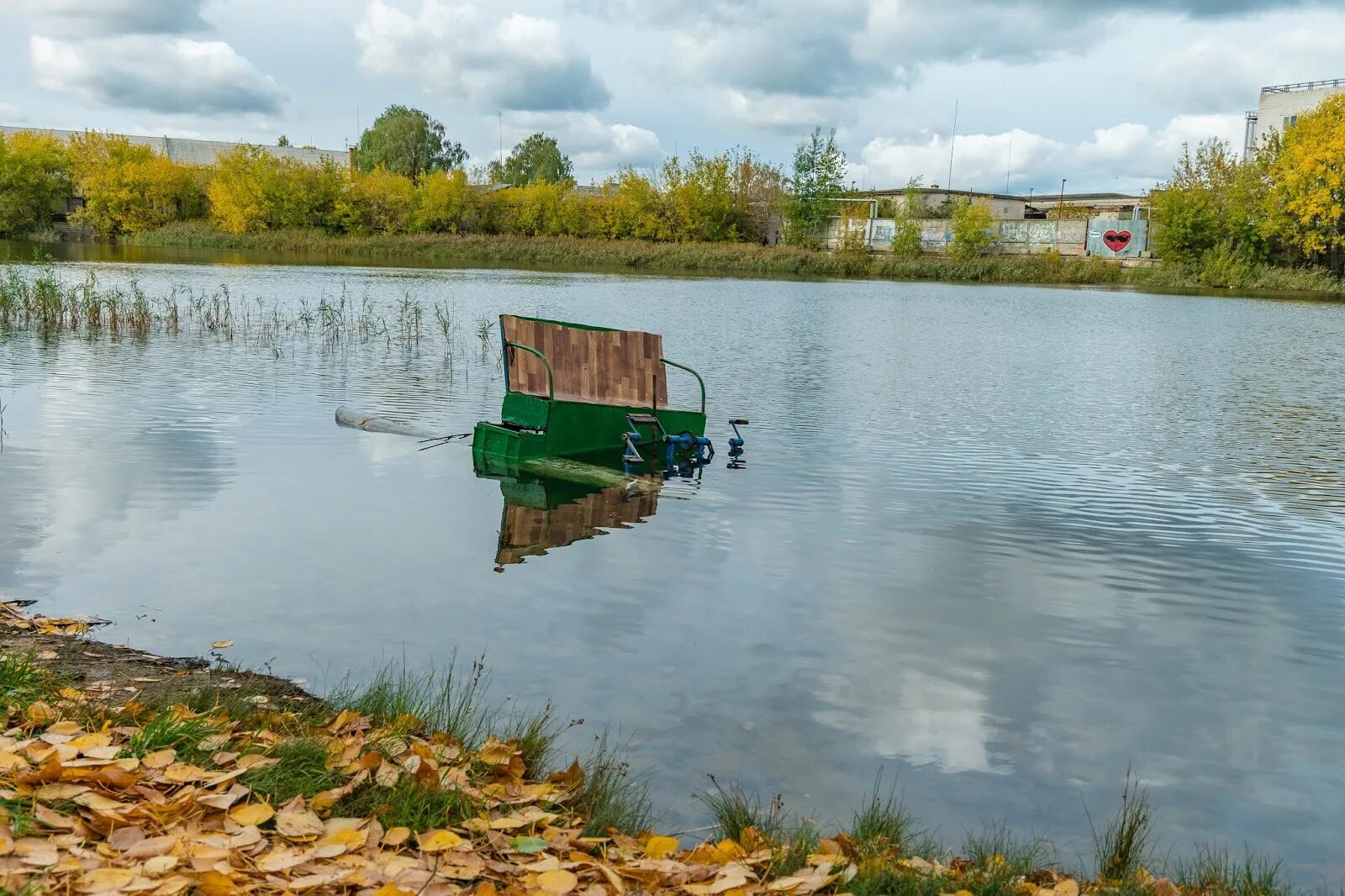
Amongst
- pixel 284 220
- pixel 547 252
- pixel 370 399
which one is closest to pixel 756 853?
pixel 370 399

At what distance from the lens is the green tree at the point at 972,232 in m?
83.2

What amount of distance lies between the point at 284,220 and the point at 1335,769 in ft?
324

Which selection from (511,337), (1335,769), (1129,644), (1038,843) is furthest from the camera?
(511,337)

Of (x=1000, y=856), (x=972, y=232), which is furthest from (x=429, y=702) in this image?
(x=972, y=232)

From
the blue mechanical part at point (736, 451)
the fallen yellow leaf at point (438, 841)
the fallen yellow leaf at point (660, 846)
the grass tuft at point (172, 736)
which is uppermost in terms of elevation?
the blue mechanical part at point (736, 451)

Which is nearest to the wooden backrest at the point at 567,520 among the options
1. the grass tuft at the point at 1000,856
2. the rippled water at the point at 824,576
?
the rippled water at the point at 824,576

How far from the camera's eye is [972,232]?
83062 millimetres

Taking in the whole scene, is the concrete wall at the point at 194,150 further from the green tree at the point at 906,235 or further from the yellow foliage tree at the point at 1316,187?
the yellow foliage tree at the point at 1316,187

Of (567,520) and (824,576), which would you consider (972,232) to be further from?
(824,576)

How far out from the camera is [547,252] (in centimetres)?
8688

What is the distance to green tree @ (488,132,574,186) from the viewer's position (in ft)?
484

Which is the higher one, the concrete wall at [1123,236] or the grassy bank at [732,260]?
the concrete wall at [1123,236]

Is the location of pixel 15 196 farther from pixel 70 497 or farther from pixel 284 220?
pixel 70 497

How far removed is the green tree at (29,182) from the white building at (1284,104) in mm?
104435
